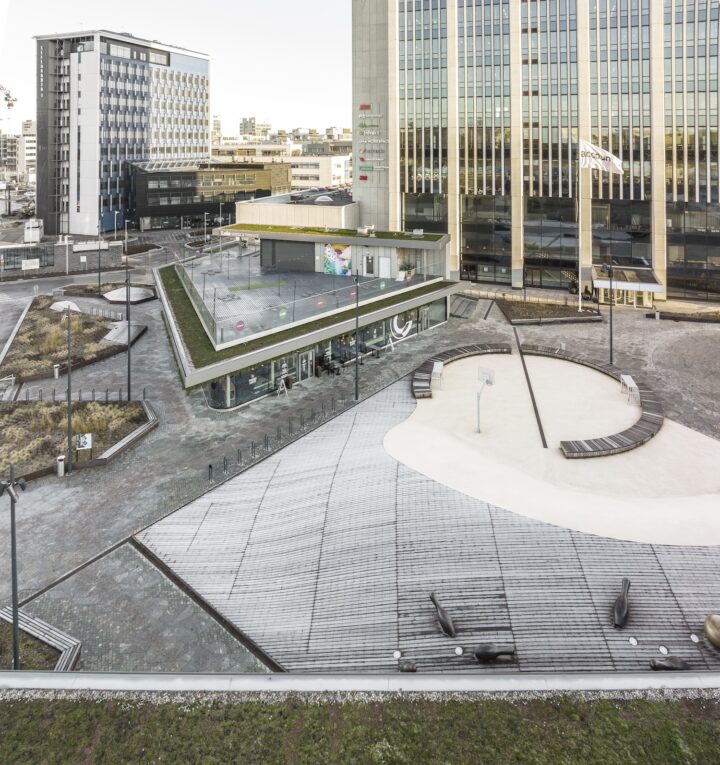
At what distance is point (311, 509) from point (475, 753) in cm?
1087

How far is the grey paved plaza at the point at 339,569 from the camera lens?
50.1 feet

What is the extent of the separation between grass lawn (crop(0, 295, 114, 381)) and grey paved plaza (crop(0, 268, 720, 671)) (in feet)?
60.5

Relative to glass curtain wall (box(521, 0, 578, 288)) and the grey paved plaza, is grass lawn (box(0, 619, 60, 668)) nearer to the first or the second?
the grey paved plaza

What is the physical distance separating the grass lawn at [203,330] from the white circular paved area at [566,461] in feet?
31.0

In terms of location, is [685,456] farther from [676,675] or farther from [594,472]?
[676,675]

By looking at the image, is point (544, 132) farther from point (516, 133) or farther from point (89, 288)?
point (89, 288)

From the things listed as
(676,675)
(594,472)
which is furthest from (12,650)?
(594,472)

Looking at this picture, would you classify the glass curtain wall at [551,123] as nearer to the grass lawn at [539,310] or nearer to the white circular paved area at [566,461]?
the grass lawn at [539,310]

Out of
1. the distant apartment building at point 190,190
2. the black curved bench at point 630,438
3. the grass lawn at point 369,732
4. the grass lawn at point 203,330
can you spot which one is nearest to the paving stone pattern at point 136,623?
the grass lawn at point 369,732

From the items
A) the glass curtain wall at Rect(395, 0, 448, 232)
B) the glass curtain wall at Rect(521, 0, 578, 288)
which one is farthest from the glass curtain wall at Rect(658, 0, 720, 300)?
the glass curtain wall at Rect(395, 0, 448, 232)

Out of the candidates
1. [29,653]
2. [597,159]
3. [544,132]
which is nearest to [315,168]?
[544,132]

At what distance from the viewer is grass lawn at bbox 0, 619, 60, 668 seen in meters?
15.4

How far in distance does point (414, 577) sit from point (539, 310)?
147ft

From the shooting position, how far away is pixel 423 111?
6694 cm
